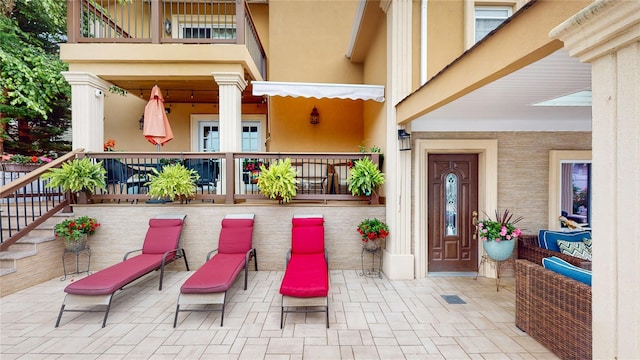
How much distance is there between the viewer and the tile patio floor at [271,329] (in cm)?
306

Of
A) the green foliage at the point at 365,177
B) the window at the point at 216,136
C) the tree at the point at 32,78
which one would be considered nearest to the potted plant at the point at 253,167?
the green foliage at the point at 365,177

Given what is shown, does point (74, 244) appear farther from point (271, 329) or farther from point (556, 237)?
point (556, 237)

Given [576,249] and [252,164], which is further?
[252,164]

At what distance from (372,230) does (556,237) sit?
3542 mm

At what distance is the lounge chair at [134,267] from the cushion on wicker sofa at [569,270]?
592 centimetres

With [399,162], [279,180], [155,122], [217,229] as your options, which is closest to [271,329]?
[279,180]

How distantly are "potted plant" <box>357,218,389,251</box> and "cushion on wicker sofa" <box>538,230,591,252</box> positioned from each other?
3044mm

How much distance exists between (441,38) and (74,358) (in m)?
8.09

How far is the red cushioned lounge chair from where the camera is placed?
144 inches

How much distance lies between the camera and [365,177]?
17.7ft

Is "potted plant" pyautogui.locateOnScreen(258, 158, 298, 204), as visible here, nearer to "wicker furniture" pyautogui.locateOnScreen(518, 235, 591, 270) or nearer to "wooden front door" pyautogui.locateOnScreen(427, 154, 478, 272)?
"wooden front door" pyautogui.locateOnScreen(427, 154, 478, 272)

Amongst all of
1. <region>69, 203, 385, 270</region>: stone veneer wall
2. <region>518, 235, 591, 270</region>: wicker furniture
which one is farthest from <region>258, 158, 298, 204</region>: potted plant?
<region>518, 235, 591, 270</region>: wicker furniture

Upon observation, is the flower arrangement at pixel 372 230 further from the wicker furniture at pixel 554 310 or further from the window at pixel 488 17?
the window at pixel 488 17

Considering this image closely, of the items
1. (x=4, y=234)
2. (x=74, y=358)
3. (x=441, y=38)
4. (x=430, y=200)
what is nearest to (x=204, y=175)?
(x=4, y=234)
